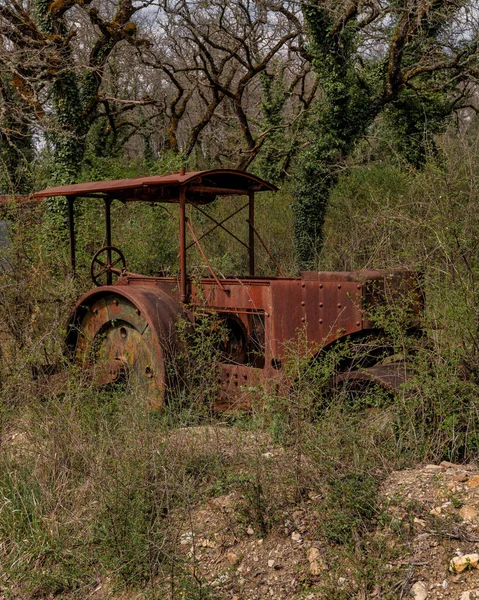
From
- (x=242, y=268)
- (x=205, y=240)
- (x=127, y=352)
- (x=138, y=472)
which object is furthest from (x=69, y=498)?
(x=205, y=240)

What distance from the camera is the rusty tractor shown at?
533 cm

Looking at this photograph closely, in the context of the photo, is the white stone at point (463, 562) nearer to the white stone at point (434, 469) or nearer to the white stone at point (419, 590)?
the white stone at point (419, 590)

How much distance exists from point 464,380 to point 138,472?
2260 millimetres

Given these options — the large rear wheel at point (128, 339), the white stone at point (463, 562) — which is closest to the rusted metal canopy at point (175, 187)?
the large rear wheel at point (128, 339)

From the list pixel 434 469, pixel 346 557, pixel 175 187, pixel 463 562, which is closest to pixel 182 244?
pixel 175 187

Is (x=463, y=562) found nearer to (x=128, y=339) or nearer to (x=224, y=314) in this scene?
(x=224, y=314)

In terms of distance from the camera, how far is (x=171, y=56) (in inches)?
867

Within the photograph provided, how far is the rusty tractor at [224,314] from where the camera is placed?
533 centimetres

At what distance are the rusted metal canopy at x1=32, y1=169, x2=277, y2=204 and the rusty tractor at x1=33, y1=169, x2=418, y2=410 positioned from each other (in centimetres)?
1

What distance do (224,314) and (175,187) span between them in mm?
1500

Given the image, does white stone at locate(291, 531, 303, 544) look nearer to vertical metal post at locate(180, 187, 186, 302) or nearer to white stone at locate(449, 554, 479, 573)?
white stone at locate(449, 554, 479, 573)

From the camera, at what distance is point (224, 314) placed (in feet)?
20.8

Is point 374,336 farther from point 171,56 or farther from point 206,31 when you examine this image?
point 171,56

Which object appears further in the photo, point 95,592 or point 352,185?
point 352,185
